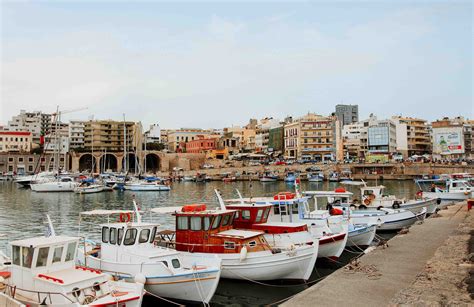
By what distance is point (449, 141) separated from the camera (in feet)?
319

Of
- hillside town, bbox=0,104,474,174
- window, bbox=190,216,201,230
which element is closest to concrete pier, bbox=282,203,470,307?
window, bbox=190,216,201,230

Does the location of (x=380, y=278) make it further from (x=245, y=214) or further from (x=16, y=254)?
(x=16, y=254)

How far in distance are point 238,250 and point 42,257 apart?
269 inches

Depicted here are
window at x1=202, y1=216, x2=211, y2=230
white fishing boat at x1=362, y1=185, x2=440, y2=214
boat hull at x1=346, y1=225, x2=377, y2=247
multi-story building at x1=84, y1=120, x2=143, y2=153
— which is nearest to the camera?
window at x1=202, y1=216, x2=211, y2=230

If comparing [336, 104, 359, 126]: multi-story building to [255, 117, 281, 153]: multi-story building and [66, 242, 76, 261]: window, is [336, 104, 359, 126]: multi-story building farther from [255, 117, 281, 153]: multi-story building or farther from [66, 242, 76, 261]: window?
[66, 242, 76, 261]: window

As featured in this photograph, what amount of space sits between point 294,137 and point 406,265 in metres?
98.7

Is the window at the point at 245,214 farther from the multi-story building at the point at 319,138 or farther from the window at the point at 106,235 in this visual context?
the multi-story building at the point at 319,138

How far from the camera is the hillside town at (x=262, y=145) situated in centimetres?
10369

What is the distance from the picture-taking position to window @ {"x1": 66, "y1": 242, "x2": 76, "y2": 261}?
12531 millimetres

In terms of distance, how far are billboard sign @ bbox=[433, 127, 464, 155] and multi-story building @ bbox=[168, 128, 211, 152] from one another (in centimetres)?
7365

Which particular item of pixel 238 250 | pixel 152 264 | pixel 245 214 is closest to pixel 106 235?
pixel 152 264

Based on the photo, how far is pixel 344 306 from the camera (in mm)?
Result: 10305

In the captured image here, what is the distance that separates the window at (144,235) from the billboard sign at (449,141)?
96932mm

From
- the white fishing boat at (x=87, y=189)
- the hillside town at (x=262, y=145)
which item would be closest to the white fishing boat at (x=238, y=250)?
the white fishing boat at (x=87, y=189)
